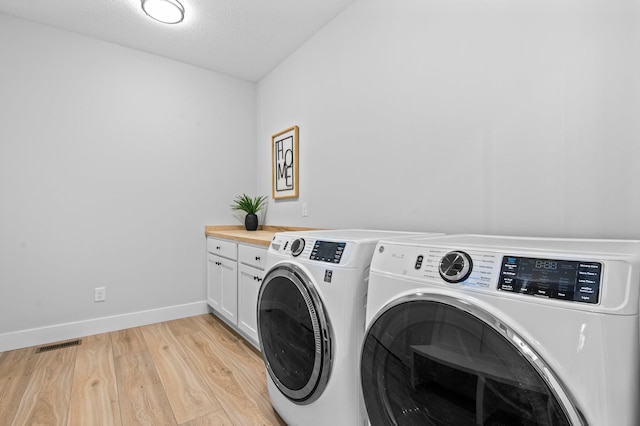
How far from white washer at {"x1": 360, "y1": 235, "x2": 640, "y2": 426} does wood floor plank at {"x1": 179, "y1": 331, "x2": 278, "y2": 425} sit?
32.1 inches

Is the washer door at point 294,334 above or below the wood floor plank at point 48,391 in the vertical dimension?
above

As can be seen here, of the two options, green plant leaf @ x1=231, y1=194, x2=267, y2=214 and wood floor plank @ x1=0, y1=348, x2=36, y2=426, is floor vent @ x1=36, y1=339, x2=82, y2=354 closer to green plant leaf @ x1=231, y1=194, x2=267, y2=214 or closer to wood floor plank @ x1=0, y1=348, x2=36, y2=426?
wood floor plank @ x1=0, y1=348, x2=36, y2=426

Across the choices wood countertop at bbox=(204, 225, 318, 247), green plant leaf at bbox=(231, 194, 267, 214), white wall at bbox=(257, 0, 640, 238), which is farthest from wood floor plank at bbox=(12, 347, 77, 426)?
white wall at bbox=(257, 0, 640, 238)

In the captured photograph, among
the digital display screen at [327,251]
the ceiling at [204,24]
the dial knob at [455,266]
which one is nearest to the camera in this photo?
the dial knob at [455,266]

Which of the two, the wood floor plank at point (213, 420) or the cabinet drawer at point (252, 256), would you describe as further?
the cabinet drawer at point (252, 256)

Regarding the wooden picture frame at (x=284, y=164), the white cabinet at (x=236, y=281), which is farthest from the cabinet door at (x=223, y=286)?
the wooden picture frame at (x=284, y=164)

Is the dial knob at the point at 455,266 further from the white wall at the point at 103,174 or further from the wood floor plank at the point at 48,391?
the white wall at the point at 103,174

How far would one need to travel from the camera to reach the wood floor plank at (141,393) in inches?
57.2

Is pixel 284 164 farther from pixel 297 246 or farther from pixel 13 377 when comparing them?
pixel 13 377

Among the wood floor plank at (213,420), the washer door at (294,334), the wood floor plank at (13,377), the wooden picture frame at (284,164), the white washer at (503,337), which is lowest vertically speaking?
the wood floor plank at (13,377)

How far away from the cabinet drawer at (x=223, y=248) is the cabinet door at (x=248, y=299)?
19 cm

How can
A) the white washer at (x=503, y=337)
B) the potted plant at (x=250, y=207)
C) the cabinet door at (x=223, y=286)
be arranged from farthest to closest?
1. the potted plant at (x=250, y=207)
2. the cabinet door at (x=223, y=286)
3. the white washer at (x=503, y=337)

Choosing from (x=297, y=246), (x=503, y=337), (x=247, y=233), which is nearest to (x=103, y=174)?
(x=247, y=233)

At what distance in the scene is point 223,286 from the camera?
2.56 metres
